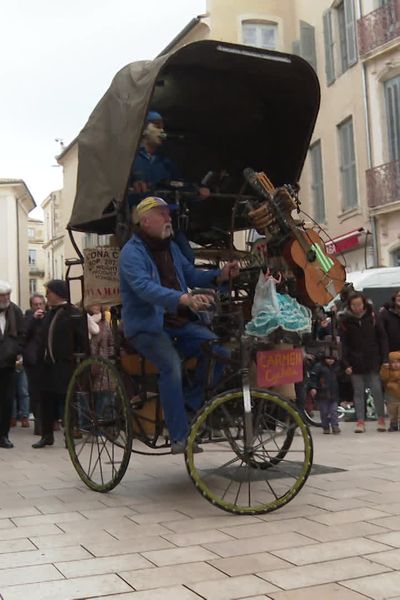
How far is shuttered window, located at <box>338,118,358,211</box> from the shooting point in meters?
21.3

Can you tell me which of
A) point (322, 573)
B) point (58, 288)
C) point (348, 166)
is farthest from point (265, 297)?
point (348, 166)

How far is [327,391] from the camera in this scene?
33.8ft

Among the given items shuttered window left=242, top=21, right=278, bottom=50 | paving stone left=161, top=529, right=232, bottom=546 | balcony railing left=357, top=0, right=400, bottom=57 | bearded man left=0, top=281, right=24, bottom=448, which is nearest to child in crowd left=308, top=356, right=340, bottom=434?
bearded man left=0, top=281, right=24, bottom=448

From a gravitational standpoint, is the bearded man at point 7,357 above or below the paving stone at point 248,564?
above

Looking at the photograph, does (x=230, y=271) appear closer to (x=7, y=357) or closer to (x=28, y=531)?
(x=28, y=531)

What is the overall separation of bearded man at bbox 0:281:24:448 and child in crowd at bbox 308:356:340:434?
12.5 ft

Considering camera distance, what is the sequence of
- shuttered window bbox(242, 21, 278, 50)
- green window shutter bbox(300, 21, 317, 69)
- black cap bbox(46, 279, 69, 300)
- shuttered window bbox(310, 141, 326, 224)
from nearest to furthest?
black cap bbox(46, 279, 69, 300)
shuttered window bbox(310, 141, 326, 224)
green window shutter bbox(300, 21, 317, 69)
shuttered window bbox(242, 21, 278, 50)

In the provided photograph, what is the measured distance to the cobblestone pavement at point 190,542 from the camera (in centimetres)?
348

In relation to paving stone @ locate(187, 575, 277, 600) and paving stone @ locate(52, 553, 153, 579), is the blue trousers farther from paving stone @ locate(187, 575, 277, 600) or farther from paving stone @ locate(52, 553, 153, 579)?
paving stone @ locate(187, 575, 277, 600)

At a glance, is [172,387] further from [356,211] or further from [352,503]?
[356,211]

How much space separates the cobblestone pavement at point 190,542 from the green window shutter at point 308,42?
19.3m

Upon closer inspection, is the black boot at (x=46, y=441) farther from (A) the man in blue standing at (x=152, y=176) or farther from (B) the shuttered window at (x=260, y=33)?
(B) the shuttered window at (x=260, y=33)

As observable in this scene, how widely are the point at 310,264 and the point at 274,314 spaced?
0.46m

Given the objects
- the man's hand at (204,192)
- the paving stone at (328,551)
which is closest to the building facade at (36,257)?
the man's hand at (204,192)
